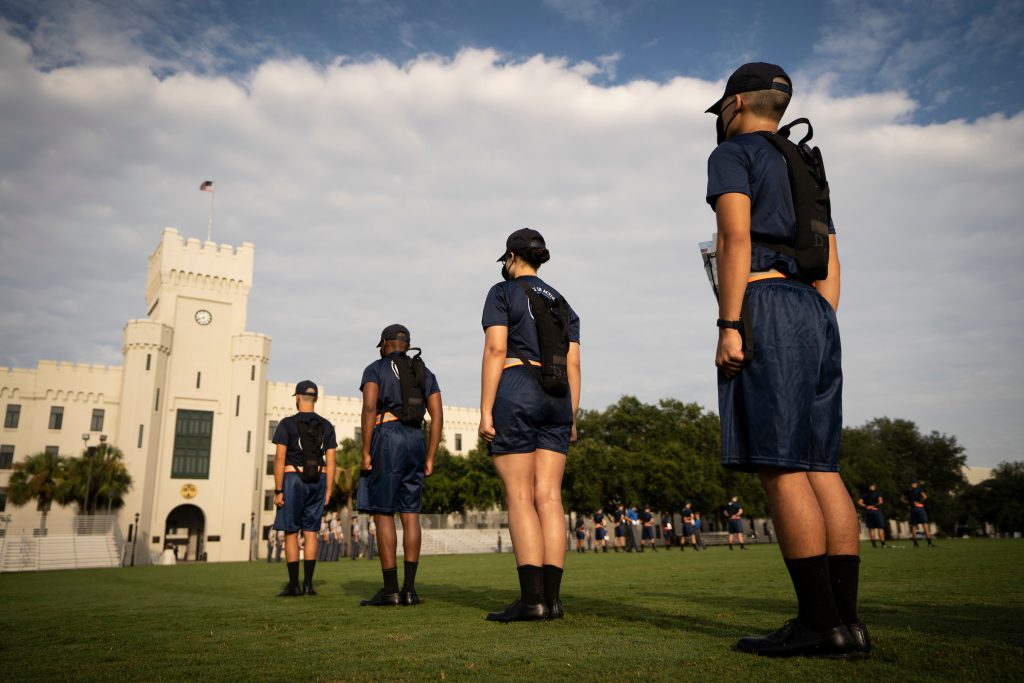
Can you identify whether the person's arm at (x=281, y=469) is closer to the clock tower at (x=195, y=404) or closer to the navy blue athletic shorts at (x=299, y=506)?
the navy blue athletic shorts at (x=299, y=506)

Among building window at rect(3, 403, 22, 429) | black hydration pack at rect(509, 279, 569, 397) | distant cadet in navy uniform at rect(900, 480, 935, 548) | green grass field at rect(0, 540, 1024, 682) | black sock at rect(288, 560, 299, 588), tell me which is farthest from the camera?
building window at rect(3, 403, 22, 429)

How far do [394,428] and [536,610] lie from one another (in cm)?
275

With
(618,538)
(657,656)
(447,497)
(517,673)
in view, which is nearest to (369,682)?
(517,673)

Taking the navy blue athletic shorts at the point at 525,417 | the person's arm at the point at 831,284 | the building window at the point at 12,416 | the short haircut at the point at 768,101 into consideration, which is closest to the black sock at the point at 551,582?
the navy blue athletic shorts at the point at 525,417

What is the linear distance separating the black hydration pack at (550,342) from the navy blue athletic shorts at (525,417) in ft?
0.20

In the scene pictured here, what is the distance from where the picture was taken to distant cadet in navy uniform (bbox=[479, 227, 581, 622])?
4.55m

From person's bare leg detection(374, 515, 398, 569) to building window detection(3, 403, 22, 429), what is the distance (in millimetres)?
61626

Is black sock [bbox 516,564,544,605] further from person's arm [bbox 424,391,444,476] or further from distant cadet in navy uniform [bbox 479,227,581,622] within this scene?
person's arm [bbox 424,391,444,476]

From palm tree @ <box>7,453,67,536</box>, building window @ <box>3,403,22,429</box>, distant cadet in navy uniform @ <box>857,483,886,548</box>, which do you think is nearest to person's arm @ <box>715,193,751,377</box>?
distant cadet in navy uniform @ <box>857,483,886,548</box>

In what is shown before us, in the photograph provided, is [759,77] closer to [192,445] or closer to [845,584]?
[845,584]

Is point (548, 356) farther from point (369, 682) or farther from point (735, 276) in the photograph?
point (369, 682)

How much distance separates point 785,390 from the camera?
2.91 metres

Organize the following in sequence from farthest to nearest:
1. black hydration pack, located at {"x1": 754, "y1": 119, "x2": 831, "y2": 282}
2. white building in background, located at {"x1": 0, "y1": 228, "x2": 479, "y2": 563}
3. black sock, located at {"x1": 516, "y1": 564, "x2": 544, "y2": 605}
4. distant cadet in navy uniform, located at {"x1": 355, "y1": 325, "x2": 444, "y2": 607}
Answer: white building in background, located at {"x1": 0, "y1": 228, "x2": 479, "y2": 563}
distant cadet in navy uniform, located at {"x1": 355, "y1": 325, "x2": 444, "y2": 607}
black sock, located at {"x1": 516, "y1": 564, "x2": 544, "y2": 605}
black hydration pack, located at {"x1": 754, "y1": 119, "x2": 831, "y2": 282}

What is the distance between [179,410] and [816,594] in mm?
61325
